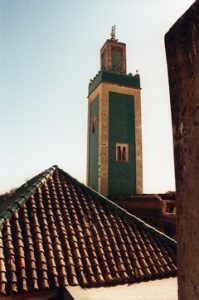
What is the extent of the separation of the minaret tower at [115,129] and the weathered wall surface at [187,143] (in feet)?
57.7

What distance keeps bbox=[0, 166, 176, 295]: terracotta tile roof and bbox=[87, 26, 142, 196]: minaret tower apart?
11725 millimetres

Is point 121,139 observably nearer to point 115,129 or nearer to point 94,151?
point 115,129

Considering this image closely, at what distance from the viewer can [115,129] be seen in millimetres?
20562

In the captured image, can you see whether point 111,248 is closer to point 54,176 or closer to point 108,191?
point 54,176

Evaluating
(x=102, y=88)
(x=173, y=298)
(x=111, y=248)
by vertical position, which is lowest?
(x=173, y=298)

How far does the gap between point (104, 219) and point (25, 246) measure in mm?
2366

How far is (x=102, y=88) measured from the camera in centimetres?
2070

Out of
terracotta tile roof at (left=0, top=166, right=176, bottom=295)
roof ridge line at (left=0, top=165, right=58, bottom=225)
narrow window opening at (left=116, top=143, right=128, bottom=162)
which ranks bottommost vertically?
terracotta tile roof at (left=0, top=166, right=176, bottom=295)

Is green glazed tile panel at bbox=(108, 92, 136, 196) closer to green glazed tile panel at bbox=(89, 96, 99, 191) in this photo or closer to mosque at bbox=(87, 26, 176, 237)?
mosque at bbox=(87, 26, 176, 237)

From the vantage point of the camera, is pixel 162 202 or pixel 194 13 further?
pixel 162 202

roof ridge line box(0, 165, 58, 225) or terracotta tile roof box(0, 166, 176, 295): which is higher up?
roof ridge line box(0, 165, 58, 225)

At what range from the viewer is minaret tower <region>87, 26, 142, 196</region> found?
19781 millimetres

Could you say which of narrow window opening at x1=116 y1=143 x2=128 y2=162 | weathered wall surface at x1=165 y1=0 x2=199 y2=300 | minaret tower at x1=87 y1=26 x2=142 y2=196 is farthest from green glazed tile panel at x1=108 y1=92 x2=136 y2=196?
weathered wall surface at x1=165 y1=0 x2=199 y2=300

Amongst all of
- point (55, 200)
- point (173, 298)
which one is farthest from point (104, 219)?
point (173, 298)
